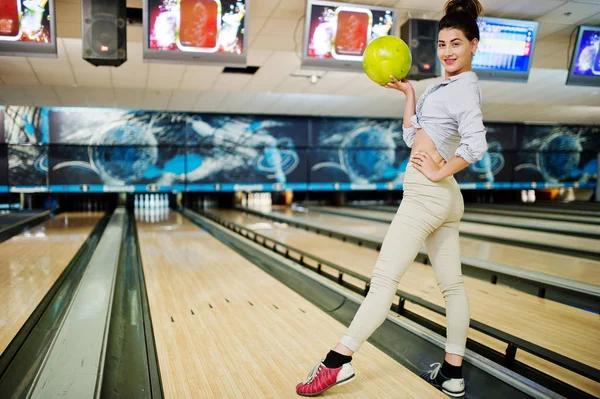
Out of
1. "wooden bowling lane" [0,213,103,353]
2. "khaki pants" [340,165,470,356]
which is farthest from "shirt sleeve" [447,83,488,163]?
"wooden bowling lane" [0,213,103,353]

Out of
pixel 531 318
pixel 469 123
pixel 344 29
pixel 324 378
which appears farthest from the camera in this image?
pixel 344 29

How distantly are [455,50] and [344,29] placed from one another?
8.86 feet

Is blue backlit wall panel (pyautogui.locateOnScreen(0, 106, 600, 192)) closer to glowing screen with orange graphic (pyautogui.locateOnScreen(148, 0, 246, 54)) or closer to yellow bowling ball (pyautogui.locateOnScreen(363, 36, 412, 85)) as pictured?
glowing screen with orange graphic (pyautogui.locateOnScreen(148, 0, 246, 54))

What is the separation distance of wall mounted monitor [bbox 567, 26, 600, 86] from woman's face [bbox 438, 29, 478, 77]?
359cm

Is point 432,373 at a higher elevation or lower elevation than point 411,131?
lower

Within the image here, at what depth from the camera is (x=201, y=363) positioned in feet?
6.30

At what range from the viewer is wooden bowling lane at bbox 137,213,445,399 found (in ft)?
5.58

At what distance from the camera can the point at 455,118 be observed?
1.48m

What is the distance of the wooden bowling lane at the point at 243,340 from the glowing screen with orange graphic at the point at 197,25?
1671 millimetres

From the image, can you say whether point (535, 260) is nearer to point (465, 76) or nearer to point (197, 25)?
point (465, 76)

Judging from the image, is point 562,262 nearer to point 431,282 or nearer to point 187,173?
point 431,282

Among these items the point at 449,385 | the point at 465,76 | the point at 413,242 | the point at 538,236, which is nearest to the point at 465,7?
the point at 465,76

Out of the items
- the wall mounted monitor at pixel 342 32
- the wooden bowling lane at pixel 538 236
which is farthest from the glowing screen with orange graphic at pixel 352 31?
the wooden bowling lane at pixel 538 236

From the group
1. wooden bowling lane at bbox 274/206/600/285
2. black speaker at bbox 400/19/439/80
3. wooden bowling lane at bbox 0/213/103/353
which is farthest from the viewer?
black speaker at bbox 400/19/439/80
